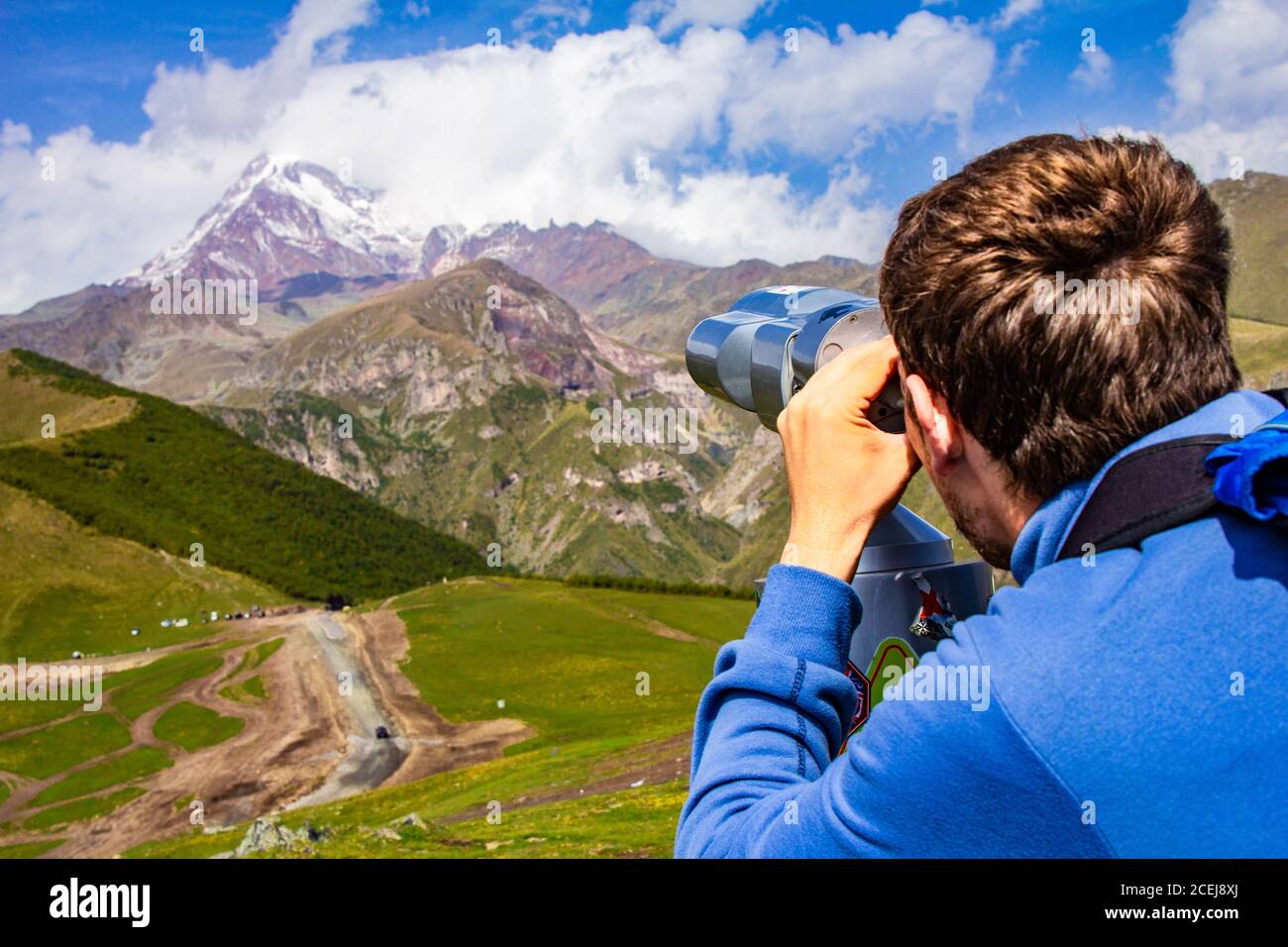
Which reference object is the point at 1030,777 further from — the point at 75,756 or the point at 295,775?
the point at 75,756

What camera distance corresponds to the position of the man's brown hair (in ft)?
5.75

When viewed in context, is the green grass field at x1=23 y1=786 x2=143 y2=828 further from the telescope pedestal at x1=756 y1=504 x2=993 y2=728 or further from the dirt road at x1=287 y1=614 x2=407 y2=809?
the telescope pedestal at x1=756 y1=504 x2=993 y2=728

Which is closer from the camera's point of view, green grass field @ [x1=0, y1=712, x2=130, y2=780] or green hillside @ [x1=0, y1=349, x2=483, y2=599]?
green grass field @ [x1=0, y1=712, x2=130, y2=780]

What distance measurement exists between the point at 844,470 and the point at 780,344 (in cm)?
78

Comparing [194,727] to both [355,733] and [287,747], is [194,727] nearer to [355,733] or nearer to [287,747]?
[287,747]

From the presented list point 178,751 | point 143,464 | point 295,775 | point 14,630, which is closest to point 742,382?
point 295,775

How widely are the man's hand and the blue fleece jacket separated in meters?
0.45

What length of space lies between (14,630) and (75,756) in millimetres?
48856

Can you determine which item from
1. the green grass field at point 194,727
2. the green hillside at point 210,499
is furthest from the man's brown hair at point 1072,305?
the green hillside at point 210,499

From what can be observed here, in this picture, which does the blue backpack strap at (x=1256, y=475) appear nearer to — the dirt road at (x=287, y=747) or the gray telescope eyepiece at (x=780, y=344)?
the gray telescope eyepiece at (x=780, y=344)

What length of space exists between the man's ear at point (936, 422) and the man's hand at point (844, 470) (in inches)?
6.3

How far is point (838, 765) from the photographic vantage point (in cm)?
→ 170

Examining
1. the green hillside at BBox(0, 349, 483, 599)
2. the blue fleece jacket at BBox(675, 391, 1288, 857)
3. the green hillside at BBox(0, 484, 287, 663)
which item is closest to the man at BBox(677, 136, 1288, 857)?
the blue fleece jacket at BBox(675, 391, 1288, 857)

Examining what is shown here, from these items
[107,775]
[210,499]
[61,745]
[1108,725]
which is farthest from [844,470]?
[210,499]
